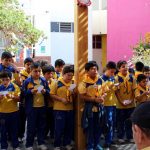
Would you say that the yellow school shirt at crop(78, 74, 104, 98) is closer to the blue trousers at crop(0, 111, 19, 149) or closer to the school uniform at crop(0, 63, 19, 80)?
the blue trousers at crop(0, 111, 19, 149)

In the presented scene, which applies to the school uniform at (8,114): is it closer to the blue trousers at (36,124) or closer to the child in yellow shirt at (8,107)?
the child in yellow shirt at (8,107)

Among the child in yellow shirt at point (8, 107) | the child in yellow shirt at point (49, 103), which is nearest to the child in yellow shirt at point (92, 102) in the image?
the child in yellow shirt at point (49, 103)

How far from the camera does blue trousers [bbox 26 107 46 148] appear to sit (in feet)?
19.3

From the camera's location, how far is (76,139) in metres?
6.04

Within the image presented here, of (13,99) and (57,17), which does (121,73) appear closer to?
(13,99)

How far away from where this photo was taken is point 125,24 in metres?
17.0

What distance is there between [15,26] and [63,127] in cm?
970

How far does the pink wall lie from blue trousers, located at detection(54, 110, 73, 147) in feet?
33.7

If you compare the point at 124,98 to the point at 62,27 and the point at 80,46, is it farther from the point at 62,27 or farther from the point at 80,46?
the point at 62,27

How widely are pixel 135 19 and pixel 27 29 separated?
15.4ft

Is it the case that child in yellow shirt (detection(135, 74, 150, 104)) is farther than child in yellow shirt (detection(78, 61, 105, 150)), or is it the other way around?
child in yellow shirt (detection(135, 74, 150, 104))

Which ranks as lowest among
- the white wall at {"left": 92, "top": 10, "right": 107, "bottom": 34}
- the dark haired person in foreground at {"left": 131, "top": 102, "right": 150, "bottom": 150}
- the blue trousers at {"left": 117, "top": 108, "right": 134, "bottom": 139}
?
the blue trousers at {"left": 117, "top": 108, "right": 134, "bottom": 139}

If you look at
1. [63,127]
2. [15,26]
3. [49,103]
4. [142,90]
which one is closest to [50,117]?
[49,103]

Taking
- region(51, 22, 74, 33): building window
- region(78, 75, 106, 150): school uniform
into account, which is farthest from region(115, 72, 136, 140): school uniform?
region(51, 22, 74, 33): building window
